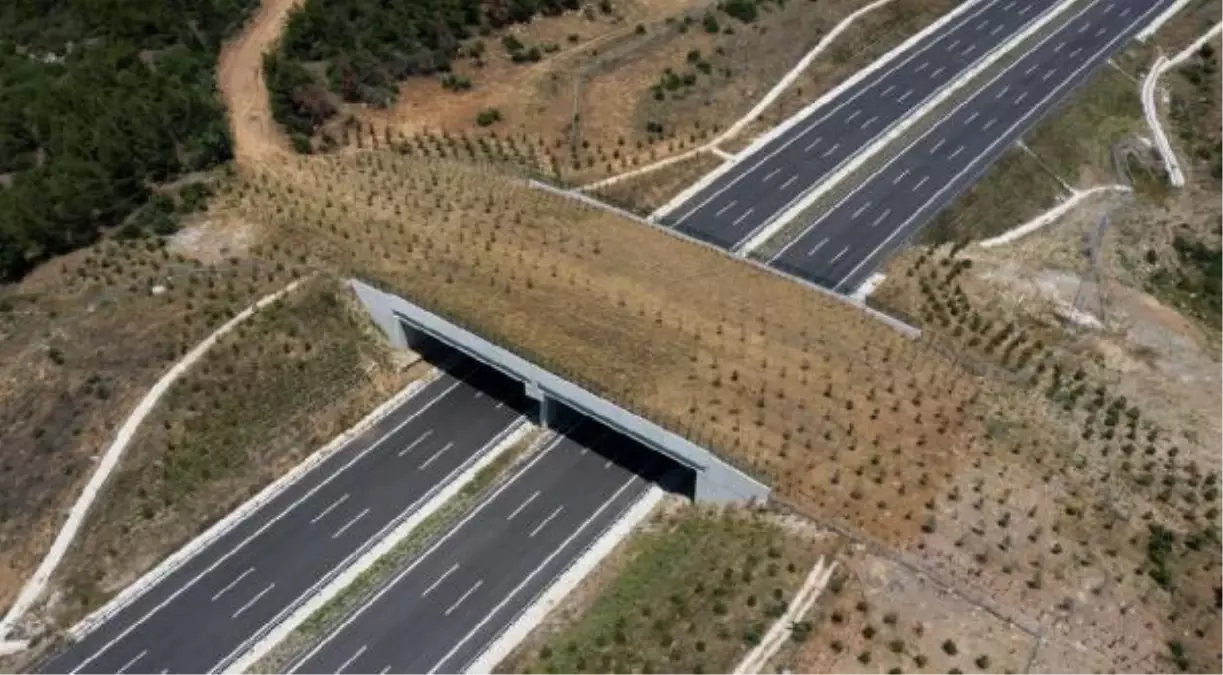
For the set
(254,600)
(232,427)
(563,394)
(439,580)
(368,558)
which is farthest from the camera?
(232,427)

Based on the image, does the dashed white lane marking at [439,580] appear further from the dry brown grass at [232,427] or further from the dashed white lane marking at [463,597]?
the dry brown grass at [232,427]

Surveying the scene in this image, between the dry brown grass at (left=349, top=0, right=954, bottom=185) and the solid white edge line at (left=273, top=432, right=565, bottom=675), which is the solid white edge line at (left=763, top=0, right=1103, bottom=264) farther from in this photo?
the solid white edge line at (left=273, top=432, right=565, bottom=675)

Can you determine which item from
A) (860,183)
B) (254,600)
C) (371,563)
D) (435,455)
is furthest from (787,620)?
(860,183)

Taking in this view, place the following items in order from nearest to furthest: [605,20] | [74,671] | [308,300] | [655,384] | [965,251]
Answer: [74,671] → [655,384] → [308,300] → [965,251] → [605,20]

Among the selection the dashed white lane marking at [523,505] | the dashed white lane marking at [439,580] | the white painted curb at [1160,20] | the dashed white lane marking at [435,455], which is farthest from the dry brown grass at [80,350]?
the white painted curb at [1160,20]

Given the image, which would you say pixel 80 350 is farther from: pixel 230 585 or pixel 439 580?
pixel 439 580

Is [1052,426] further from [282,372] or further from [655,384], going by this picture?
[282,372]

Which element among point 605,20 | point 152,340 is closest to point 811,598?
point 152,340
